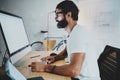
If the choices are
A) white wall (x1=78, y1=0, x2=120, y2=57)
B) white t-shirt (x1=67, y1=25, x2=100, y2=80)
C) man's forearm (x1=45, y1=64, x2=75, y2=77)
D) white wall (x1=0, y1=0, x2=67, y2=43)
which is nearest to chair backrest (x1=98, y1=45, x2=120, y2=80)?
white t-shirt (x1=67, y1=25, x2=100, y2=80)

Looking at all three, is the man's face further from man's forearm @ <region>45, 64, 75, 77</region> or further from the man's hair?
man's forearm @ <region>45, 64, 75, 77</region>

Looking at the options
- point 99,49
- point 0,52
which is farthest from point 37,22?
point 0,52

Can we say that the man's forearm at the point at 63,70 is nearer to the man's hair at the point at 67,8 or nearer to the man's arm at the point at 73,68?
the man's arm at the point at 73,68

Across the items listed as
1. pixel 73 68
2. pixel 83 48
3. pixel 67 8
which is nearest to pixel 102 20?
pixel 67 8

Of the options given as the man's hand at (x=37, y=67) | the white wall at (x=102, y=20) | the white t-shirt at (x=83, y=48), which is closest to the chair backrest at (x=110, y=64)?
the white t-shirt at (x=83, y=48)

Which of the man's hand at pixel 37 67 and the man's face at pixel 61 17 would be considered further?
the man's face at pixel 61 17

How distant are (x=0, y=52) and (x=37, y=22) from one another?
3.51 metres

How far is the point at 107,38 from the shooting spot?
3.22 metres

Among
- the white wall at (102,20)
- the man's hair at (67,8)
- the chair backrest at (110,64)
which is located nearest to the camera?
the chair backrest at (110,64)

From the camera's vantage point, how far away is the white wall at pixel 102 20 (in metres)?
3.15

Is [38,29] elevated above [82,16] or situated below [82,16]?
below

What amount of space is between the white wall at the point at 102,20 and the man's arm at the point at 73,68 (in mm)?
2053

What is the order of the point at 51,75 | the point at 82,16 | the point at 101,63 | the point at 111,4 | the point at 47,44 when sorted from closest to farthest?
the point at 51,75 → the point at 101,63 → the point at 111,4 → the point at 82,16 → the point at 47,44

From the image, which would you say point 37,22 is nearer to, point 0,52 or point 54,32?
point 54,32
